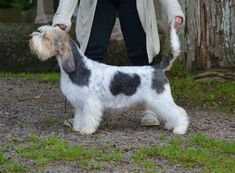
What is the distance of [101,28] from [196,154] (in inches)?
81.2

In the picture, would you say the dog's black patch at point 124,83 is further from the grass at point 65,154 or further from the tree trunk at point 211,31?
the tree trunk at point 211,31

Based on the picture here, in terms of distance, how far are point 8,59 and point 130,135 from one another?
19.4ft

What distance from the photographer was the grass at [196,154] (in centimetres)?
620

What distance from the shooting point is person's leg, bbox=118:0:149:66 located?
7.74 metres

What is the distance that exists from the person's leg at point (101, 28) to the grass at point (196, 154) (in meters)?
1.47

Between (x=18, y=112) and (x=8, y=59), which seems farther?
(x=8, y=59)

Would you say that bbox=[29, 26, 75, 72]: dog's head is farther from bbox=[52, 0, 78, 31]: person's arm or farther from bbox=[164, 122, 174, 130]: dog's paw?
bbox=[164, 122, 174, 130]: dog's paw

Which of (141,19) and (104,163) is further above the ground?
(141,19)

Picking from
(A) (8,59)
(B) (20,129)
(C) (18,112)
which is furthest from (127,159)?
(A) (8,59)

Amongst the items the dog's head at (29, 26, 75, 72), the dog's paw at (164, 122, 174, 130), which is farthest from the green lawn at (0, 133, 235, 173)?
the dog's head at (29, 26, 75, 72)

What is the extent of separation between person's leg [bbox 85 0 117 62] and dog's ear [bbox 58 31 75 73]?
63cm

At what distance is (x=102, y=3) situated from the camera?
7.73 m

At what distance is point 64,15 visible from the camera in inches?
292

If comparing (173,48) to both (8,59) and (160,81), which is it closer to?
(160,81)
